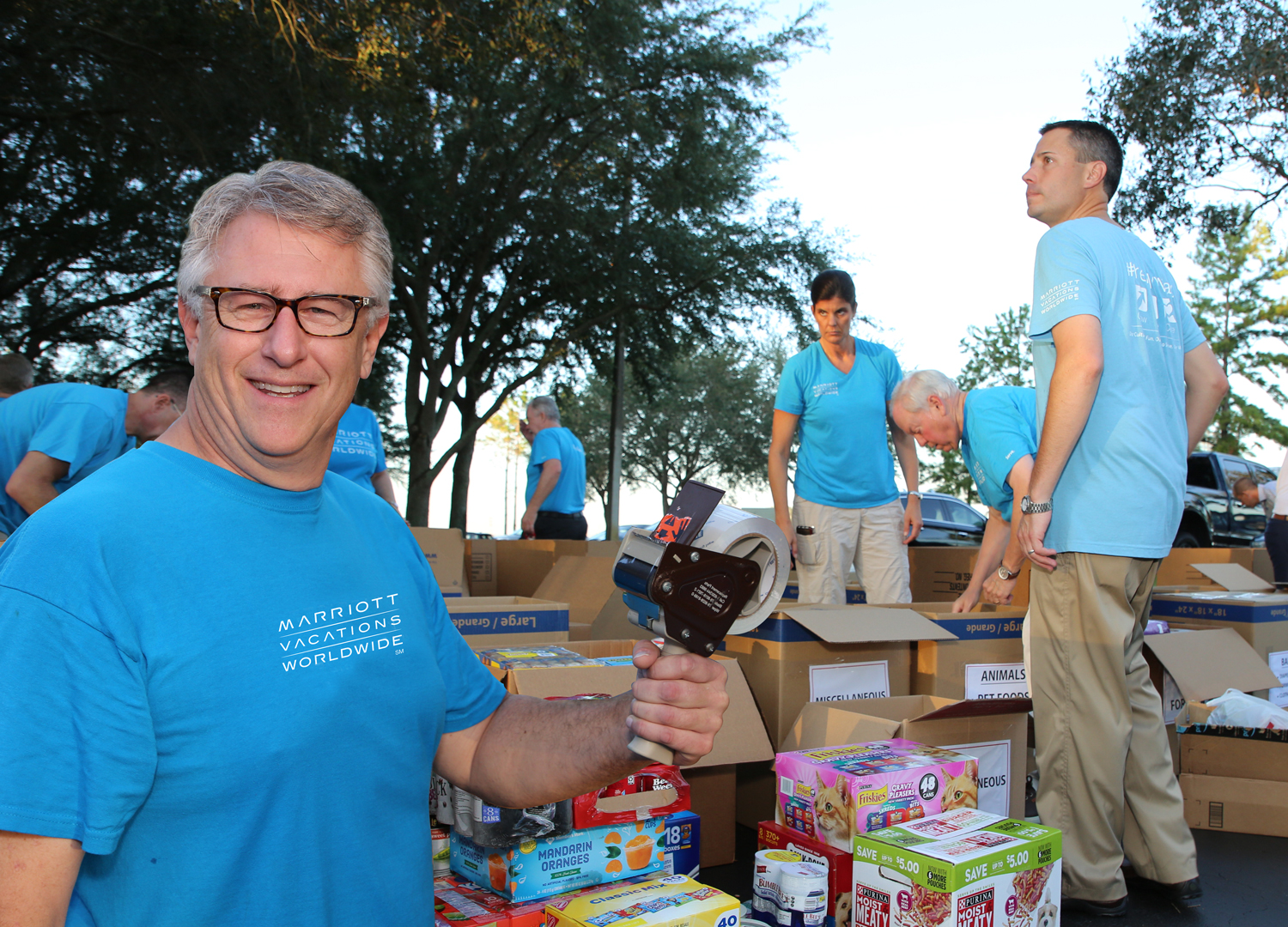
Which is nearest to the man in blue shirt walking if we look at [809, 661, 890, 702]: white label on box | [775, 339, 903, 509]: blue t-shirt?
[775, 339, 903, 509]: blue t-shirt

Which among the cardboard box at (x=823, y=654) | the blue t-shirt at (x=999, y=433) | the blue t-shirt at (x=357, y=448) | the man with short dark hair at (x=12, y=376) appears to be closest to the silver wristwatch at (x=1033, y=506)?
the blue t-shirt at (x=999, y=433)

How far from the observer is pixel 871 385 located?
4512mm

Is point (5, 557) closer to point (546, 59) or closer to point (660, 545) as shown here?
point (660, 545)

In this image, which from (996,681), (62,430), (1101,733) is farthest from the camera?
(62,430)

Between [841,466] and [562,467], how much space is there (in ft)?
11.1

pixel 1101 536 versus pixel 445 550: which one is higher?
pixel 1101 536

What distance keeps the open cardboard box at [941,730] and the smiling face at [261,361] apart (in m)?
2.14

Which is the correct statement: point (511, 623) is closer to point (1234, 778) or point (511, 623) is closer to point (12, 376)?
Result: point (1234, 778)

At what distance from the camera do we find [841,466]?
4426 mm

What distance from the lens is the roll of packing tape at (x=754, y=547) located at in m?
1.41

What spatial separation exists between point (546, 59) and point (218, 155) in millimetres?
3350

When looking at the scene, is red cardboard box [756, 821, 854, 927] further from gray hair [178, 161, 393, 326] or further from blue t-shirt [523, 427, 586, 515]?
blue t-shirt [523, 427, 586, 515]

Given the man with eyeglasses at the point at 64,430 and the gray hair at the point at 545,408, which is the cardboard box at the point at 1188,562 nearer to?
the gray hair at the point at 545,408

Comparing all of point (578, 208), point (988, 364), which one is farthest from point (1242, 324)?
point (578, 208)
